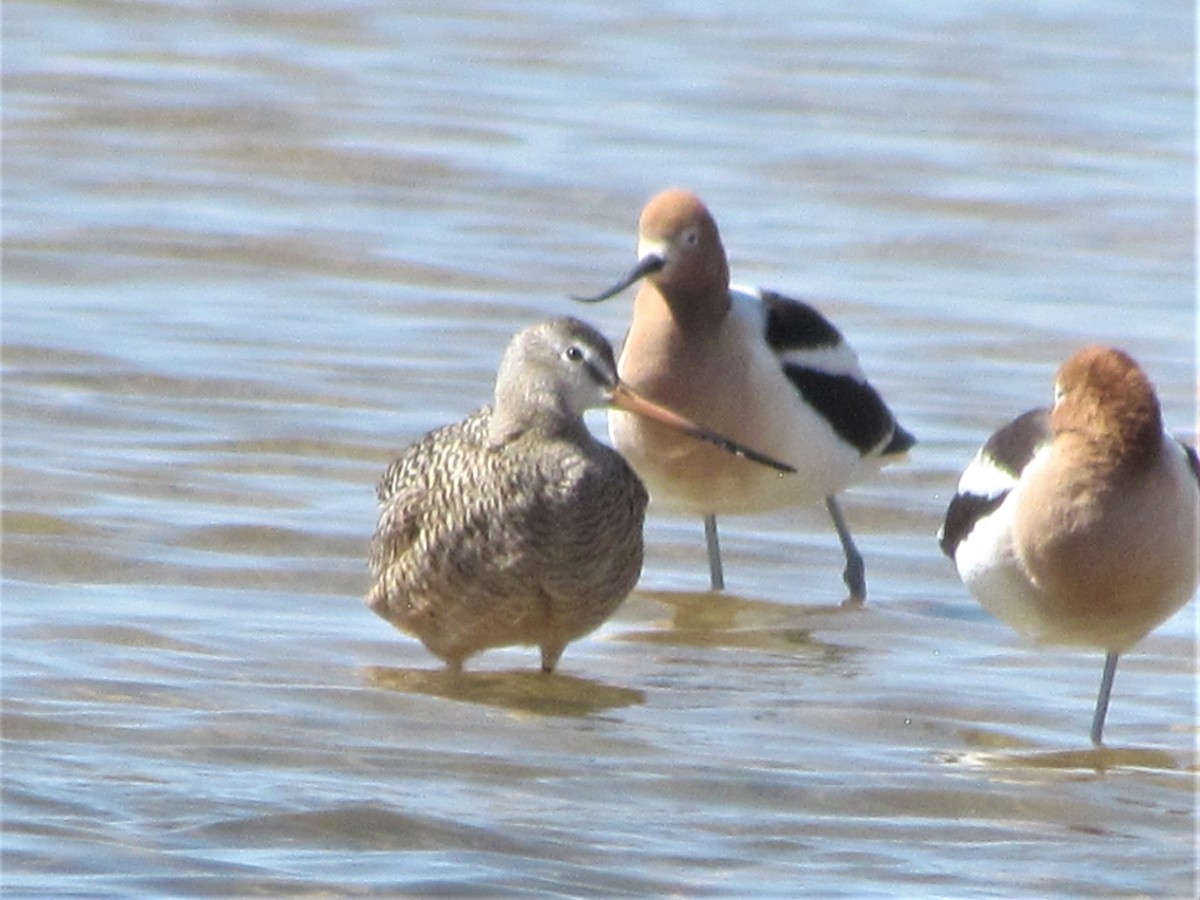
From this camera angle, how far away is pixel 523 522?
733 cm

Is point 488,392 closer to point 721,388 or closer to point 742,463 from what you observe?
point 721,388

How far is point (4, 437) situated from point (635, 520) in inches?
113

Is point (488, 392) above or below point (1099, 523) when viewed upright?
below

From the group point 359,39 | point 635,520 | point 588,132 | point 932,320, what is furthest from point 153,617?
point 359,39

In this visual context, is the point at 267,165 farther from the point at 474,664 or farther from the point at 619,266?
the point at 474,664

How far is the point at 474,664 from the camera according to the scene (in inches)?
309

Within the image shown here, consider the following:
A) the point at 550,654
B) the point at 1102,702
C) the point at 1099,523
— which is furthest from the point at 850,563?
the point at 1099,523

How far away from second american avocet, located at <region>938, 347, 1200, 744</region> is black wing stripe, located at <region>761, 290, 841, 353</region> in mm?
1949

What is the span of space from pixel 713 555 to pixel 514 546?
5.11ft

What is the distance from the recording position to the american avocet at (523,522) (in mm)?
7332

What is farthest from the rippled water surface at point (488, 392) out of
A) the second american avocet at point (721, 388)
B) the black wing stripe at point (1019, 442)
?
the black wing stripe at point (1019, 442)

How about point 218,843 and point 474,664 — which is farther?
point 474,664

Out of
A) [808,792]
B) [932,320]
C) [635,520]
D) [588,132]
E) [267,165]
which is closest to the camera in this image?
[808,792]

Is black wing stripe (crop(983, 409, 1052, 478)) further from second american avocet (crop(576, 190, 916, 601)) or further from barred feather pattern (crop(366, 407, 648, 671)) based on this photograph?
second american avocet (crop(576, 190, 916, 601))
